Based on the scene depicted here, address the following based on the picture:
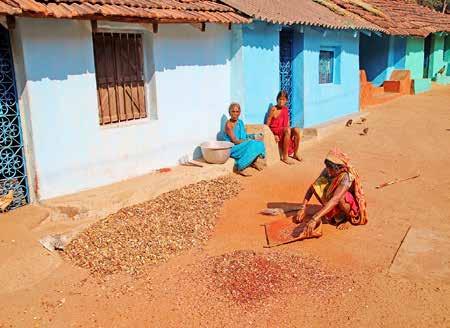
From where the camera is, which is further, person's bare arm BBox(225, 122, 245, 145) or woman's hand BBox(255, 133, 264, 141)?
woman's hand BBox(255, 133, 264, 141)

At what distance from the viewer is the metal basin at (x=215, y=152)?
7891 millimetres

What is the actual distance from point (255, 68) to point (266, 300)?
6.03 metres

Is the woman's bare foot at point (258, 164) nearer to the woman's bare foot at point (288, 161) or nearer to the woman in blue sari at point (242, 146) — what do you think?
the woman in blue sari at point (242, 146)

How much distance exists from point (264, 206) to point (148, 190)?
64.3 inches

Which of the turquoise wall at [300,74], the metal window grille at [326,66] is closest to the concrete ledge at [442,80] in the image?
the turquoise wall at [300,74]

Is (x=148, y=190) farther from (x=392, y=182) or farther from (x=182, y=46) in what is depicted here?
(x=392, y=182)

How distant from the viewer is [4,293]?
446cm

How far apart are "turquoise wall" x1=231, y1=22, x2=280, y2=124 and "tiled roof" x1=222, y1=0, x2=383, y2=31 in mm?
347

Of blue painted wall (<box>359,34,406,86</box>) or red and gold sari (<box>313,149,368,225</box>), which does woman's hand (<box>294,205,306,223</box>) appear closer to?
red and gold sari (<box>313,149,368,225</box>)

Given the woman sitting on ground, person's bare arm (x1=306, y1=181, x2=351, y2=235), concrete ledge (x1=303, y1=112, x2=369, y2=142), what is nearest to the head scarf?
the woman sitting on ground

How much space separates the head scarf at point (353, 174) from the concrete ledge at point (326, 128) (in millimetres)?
4638

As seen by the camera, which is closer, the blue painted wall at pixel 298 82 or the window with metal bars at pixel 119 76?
the window with metal bars at pixel 119 76

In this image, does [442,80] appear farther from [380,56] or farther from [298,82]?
[298,82]

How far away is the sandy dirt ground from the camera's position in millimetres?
4008
